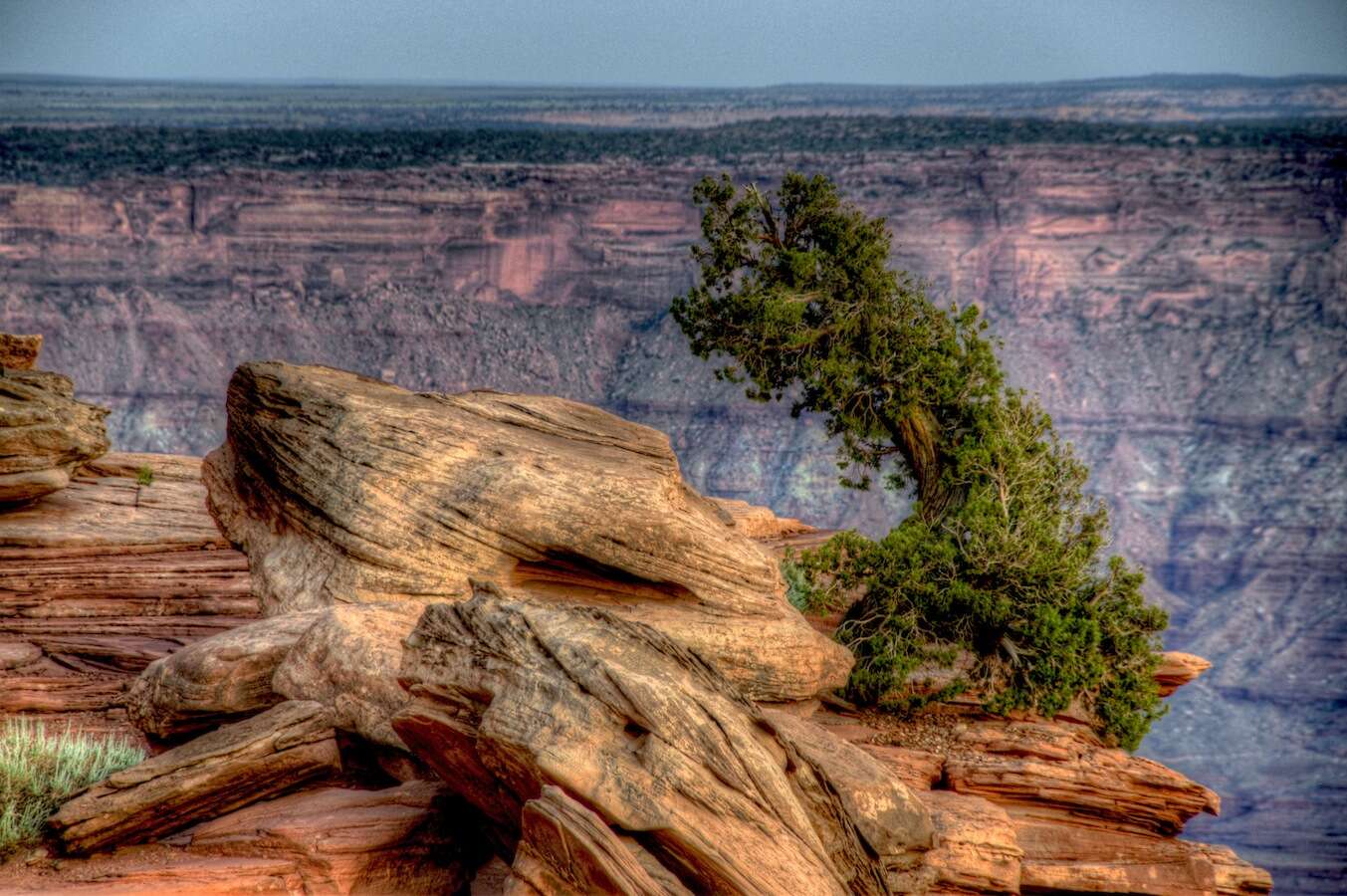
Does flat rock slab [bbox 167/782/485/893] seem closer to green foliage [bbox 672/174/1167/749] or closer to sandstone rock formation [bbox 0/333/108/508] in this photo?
green foliage [bbox 672/174/1167/749]

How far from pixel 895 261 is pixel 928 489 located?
64031 mm

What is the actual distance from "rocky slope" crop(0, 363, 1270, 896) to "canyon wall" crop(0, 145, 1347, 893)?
197 feet

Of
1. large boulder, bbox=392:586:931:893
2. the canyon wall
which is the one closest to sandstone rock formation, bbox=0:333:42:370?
large boulder, bbox=392:586:931:893

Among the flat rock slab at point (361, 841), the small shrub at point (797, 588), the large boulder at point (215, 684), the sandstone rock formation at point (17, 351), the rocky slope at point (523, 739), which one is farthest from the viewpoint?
the sandstone rock formation at point (17, 351)

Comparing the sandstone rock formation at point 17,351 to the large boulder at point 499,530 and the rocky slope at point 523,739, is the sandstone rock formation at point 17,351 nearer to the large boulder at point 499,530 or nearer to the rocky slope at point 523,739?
the rocky slope at point 523,739

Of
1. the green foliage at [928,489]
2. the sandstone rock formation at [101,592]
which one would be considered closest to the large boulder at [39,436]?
the sandstone rock formation at [101,592]

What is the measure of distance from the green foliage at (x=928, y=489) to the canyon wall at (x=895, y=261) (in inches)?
2122

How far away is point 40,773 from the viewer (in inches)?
603

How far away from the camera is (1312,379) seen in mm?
84188

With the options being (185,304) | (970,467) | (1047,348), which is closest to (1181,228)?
(1047,348)

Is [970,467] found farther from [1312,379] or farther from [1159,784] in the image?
[1312,379]

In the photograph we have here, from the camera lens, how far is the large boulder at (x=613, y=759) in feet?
40.1

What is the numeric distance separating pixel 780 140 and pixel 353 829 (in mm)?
82595

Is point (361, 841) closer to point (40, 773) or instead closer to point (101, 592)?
point (40, 773)
